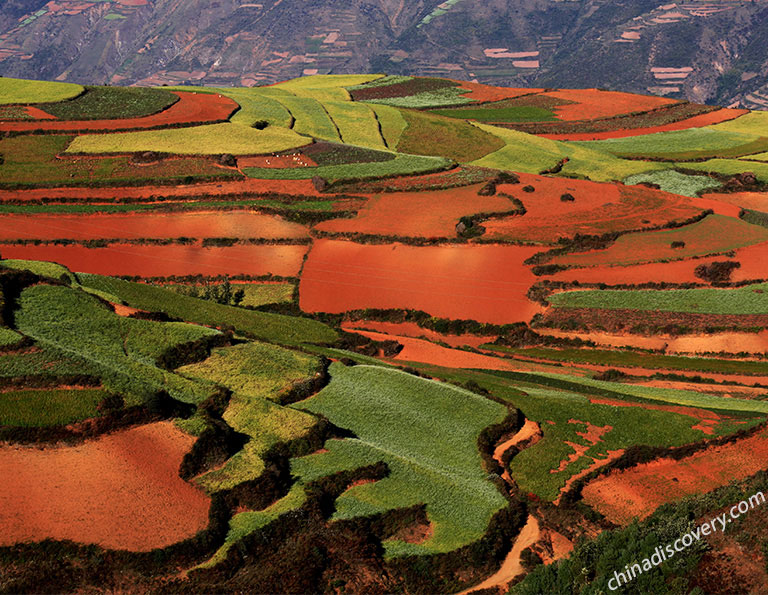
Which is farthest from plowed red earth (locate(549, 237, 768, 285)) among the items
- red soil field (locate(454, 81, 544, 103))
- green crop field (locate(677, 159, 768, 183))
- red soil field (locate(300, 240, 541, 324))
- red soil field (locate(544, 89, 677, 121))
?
red soil field (locate(454, 81, 544, 103))

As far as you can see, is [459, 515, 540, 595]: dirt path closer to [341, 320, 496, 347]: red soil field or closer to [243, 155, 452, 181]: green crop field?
[341, 320, 496, 347]: red soil field

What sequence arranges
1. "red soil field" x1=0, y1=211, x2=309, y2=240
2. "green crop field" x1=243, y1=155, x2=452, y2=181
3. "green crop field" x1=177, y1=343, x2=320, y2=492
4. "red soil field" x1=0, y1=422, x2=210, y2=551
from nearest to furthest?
"red soil field" x1=0, y1=422, x2=210, y2=551 < "green crop field" x1=177, y1=343, x2=320, y2=492 < "red soil field" x1=0, y1=211, x2=309, y2=240 < "green crop field" x1=243, y1=155, x2=452, y2=181

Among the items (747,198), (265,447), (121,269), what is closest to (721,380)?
(265,447)

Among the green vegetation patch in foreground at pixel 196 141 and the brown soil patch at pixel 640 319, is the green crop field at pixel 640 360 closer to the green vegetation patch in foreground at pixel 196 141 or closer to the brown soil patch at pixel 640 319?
the brown soil patch at pixel 640 319

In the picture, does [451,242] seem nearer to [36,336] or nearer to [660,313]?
[660,313]

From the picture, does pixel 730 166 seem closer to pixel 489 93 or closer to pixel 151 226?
pixel 489 93

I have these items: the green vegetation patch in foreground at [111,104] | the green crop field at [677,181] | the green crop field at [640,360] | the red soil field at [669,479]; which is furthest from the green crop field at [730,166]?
the red soil field at [669,479]
